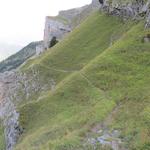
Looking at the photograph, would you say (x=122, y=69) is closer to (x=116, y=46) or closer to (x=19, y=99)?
(x=116, y=46)

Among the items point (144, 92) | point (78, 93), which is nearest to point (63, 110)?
point (78, 93)

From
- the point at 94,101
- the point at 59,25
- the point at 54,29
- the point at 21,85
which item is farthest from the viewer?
the point at 59,25

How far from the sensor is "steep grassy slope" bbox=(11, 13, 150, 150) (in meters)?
51.4

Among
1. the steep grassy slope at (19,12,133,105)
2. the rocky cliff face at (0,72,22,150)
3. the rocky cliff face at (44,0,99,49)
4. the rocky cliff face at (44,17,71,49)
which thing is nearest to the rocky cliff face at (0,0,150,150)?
the rocky cliff face at (0,72,22,150)

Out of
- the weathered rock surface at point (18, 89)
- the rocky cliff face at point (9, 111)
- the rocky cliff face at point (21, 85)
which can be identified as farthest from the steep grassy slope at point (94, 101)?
the weathered rock surface at point (18, 89)

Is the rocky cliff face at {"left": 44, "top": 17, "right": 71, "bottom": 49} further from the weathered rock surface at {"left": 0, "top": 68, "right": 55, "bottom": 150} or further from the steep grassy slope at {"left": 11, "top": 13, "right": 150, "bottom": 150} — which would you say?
the steep grassy slope at {"left": 11, "top": 13, "right": 150, "bottom": 150}

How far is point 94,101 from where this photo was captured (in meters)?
62.9

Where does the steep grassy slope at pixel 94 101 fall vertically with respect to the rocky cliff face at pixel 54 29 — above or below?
above

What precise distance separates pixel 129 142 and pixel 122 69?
23.6m

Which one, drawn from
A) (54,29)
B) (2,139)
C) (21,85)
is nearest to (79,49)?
(21,85)

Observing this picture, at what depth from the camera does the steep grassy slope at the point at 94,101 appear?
51375 millimetres

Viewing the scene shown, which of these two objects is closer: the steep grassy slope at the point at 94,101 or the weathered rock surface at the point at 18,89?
the steep grassy slope at the point at 94,101

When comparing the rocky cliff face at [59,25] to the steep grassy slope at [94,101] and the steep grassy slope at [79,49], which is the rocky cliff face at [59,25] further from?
the steep grassy slope at [94,101]

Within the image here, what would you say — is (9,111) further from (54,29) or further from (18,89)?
(54,29)
